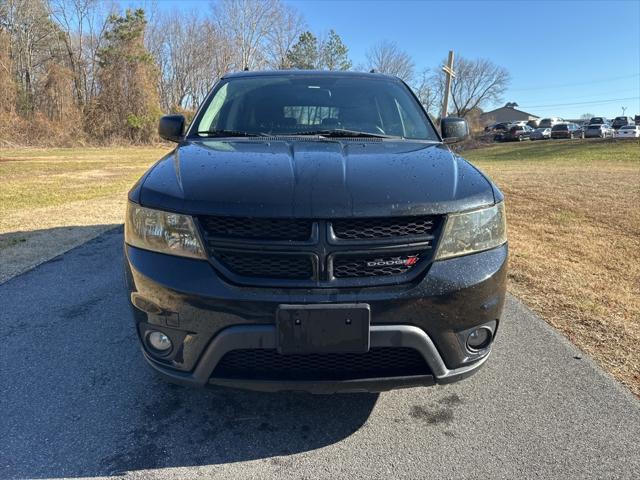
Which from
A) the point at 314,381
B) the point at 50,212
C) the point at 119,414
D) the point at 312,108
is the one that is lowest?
the point at 50,212

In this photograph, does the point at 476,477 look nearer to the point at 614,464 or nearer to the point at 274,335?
the point at 614,464

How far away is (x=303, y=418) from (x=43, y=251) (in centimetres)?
438

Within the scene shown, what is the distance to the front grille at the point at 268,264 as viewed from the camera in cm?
189

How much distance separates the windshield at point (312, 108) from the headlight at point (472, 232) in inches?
44.3

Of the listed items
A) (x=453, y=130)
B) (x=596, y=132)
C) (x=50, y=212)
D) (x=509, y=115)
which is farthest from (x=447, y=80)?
(x=509, y=115)

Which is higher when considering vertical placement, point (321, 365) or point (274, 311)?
point (274, 311)

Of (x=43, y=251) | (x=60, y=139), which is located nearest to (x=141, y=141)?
(x=60, y=139)

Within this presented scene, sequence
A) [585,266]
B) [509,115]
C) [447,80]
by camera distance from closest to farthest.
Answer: [585,266] → [447,80] → [509,115]

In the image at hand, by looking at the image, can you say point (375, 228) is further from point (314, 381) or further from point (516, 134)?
point (516, 134)

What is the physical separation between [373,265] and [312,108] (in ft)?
5.56

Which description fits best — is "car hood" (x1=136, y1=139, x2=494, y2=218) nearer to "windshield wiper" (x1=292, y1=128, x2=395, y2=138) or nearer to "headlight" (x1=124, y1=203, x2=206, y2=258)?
"headlight" (x1=124, y1=203, x2=206, y2=258)

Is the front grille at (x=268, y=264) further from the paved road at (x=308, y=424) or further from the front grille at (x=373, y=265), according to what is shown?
the paved road at (x=308, y=424)

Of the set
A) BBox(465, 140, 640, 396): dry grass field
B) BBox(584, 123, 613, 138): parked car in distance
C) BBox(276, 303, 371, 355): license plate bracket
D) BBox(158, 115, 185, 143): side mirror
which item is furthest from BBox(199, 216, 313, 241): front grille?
BBox(584, 123, 613, 138): parked car in distance

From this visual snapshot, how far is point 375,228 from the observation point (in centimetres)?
192
